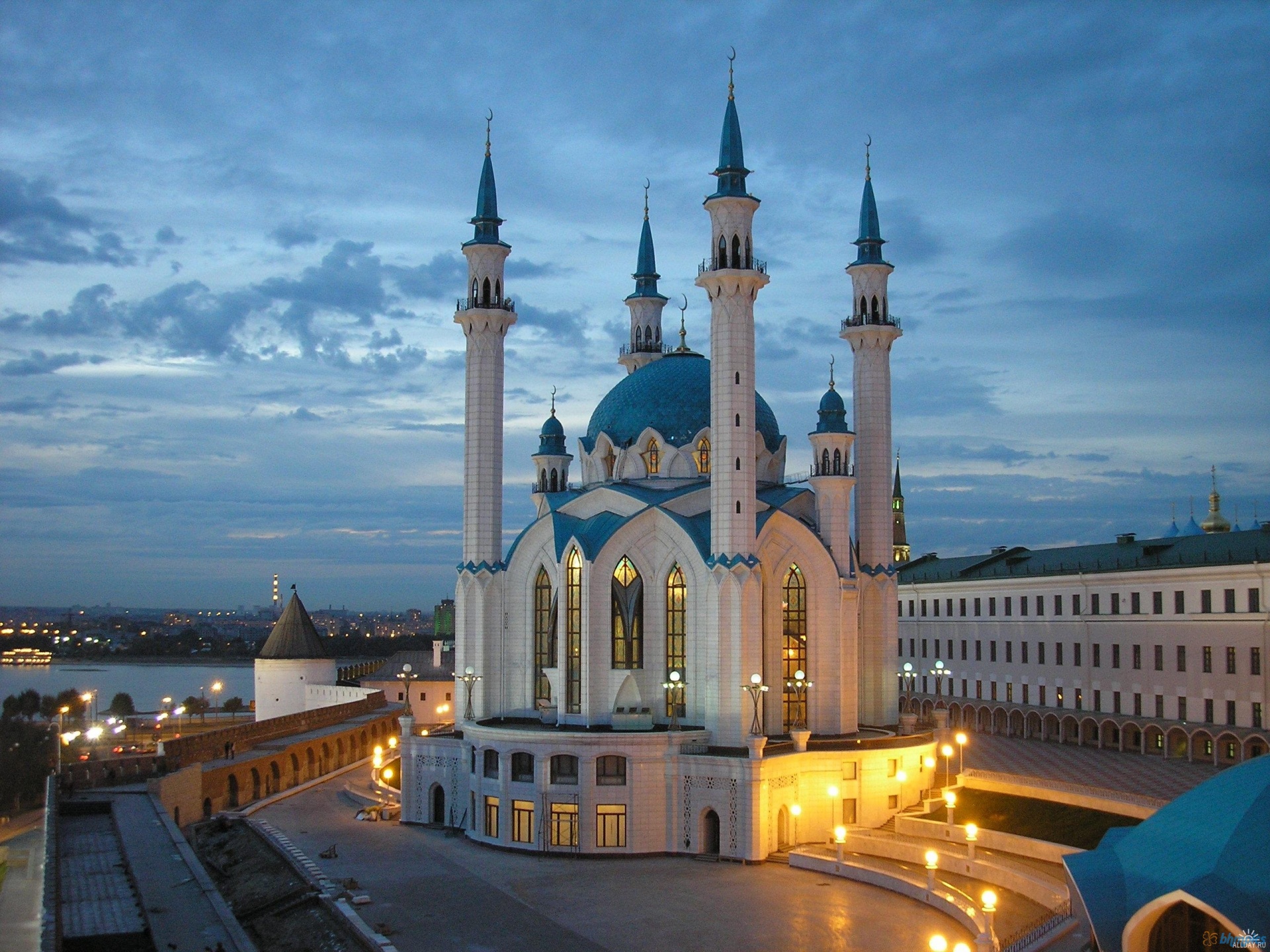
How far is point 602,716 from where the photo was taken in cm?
3969

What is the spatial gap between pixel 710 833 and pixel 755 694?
4.28 meters

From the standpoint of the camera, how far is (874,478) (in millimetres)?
45719

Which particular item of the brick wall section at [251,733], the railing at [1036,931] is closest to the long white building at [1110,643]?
the railing at [1036,931]

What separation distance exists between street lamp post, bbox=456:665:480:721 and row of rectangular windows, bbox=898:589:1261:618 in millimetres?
25235

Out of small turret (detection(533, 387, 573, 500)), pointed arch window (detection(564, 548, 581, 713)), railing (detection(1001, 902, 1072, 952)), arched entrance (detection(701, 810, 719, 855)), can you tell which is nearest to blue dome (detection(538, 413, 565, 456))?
small turret (detection(533, 387, 573, 500))

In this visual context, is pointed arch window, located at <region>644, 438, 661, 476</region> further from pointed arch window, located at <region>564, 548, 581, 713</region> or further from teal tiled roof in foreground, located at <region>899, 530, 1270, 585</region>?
teal tiled roof in foreground, located at <region>899, 530, 1270, 585</region>

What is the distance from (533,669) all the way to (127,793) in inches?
537

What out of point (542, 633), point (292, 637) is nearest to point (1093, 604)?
point (542, 633)

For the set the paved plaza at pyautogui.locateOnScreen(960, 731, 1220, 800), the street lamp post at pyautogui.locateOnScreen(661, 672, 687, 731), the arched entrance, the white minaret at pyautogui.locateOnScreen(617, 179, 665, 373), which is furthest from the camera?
the white minaret at pyautogui.locateOnScreen(617, 179, 665, 373)

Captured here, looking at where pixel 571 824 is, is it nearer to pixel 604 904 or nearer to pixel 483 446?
pixel 604 904

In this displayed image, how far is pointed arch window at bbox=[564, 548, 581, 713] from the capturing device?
40438 millimetres

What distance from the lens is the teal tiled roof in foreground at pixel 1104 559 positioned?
141 ft

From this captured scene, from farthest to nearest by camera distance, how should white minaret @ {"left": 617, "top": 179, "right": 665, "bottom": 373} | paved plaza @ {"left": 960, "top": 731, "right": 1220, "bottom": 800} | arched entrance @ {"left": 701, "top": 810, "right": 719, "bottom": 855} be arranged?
1. white minaret @ {"left": 617, "top": 179, "right": 665, "bottom": 373}
2. paved plaza @ {"left": 960, "top": 731, "right": 1220, "bottom": 800}
3. arched entrance @ {"left": 701, "top": 810, "right": 719, "bottom": 855}

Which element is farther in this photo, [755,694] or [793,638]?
[793,638]
